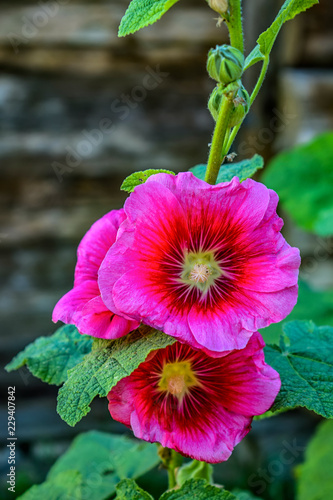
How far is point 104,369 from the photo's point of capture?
1.44 feet

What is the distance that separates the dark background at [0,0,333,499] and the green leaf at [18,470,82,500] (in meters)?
1.03

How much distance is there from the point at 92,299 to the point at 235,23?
0.25 meters

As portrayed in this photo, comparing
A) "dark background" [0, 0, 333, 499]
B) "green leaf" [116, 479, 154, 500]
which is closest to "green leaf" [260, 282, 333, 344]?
"dark background" [0, 0, 333, 499]

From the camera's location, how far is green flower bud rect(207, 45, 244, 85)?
0.42 m

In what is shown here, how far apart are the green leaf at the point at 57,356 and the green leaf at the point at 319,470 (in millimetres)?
866

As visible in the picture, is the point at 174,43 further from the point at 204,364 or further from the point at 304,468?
the point at 204,364

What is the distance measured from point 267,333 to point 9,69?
3.69 ft

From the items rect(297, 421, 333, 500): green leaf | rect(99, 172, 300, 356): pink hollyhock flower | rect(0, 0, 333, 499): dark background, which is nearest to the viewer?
rect(99, 172, 300, 356): pink hollyhock flower

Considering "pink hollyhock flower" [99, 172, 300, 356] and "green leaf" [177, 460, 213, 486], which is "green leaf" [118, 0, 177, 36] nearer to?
"pink hollyhock flower" [99, 172, 300, 356]

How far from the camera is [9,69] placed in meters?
1.51

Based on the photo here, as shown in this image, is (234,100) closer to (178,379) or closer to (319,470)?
(178,379)

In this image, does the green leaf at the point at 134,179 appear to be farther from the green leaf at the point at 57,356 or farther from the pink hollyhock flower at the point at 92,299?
the green leaf at the point at 57,356

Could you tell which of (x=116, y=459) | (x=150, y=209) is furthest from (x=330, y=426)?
(x=150, y=209)

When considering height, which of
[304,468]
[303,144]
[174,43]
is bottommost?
[304,468]
